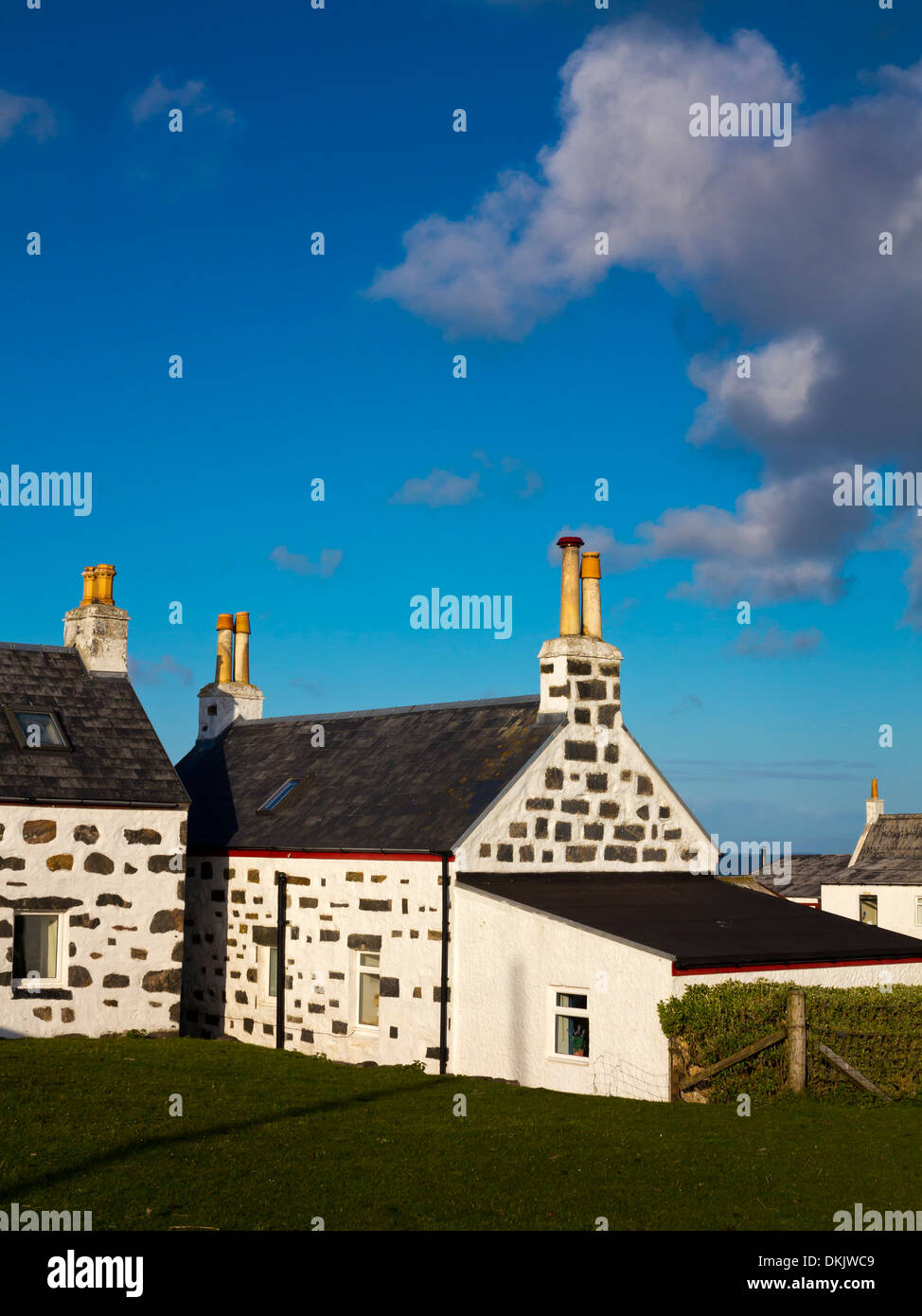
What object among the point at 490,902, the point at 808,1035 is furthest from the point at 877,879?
the point at 808,1035

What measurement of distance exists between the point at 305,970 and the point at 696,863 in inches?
284

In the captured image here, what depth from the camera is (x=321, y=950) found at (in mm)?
22062

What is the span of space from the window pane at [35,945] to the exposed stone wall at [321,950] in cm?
398

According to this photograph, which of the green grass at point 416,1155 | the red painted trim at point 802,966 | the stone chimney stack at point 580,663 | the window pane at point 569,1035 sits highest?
the stone chimney stack at point 580,663

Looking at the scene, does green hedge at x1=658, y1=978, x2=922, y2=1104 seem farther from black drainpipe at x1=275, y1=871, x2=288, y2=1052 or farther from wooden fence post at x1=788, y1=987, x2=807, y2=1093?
black drainpipe at x1=275, y1=871, x2=288, y2=1052

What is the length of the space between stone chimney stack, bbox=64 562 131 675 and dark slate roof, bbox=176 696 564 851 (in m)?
3.87

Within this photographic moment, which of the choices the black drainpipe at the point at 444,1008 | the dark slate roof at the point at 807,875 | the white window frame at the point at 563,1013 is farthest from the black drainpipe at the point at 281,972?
the dark slate roof at the point at 807,875

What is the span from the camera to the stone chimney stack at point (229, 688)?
30.5m

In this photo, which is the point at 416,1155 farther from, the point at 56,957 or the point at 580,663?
the point at 580,663

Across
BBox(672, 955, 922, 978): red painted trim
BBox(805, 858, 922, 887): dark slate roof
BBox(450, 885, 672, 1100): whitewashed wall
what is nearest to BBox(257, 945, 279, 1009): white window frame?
BBox(450, 885, 672, 1100): whitewashed wall

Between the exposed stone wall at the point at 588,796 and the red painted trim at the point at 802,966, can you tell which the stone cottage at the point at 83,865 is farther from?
the red painted trim at the point at 802,966

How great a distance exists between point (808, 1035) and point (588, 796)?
21.0ft

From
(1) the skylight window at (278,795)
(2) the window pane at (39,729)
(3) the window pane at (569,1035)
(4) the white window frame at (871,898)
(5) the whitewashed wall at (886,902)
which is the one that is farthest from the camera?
(4) the white window frame at (871,898)

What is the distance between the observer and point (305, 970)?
22.4m
